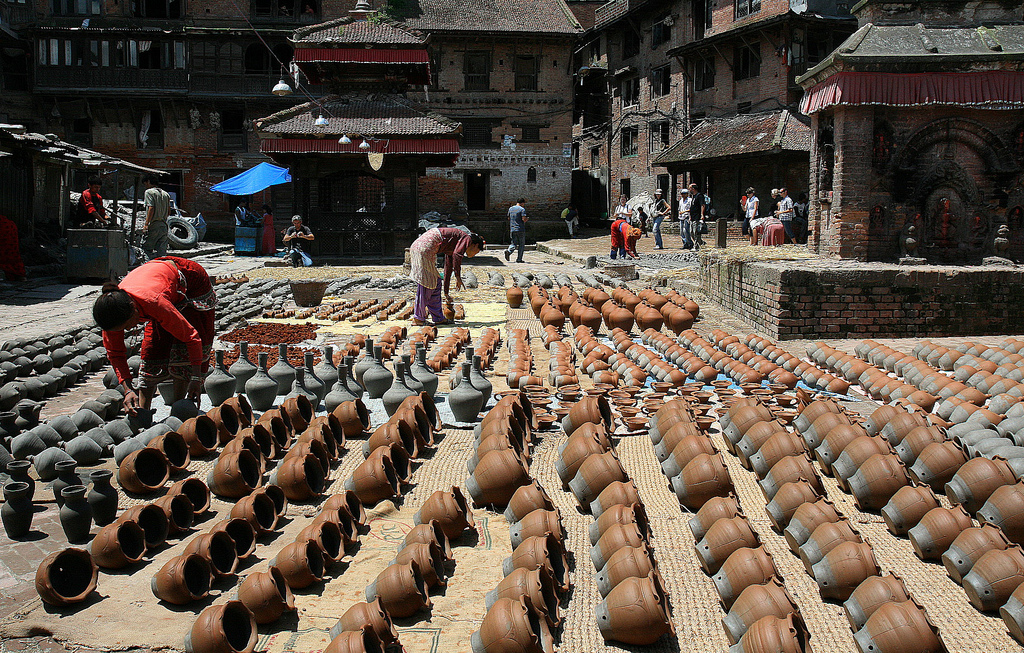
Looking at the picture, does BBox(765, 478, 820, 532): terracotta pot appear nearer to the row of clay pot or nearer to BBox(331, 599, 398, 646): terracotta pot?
the row of clay pot

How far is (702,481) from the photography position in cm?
479

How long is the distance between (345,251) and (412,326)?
9.79m

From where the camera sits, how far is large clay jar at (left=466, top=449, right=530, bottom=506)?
477 cm

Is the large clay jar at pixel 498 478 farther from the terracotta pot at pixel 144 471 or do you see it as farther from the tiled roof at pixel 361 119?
the tiled roof at pixel 361 119

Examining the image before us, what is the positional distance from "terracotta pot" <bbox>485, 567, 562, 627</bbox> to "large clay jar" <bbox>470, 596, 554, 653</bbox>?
70 mm

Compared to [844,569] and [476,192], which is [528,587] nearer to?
[844,569]

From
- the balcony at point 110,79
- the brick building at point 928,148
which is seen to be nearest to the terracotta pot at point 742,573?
the brick building at point 928,148

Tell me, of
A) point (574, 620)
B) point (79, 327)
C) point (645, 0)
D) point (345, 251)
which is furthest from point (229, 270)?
point (645, 0)

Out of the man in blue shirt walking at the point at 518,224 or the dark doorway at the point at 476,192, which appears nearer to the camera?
the man in blue shirt walking at the point at 518,224

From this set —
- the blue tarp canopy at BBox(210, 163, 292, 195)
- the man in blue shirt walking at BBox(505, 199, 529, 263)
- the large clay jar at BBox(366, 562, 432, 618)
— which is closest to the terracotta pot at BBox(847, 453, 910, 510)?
the large clay jar at BBox(366, 562, 432, 618)

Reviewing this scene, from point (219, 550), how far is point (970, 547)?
3704 millimetres

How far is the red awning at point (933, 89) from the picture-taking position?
11164 millimetres

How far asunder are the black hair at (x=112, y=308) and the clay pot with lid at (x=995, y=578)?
4910 mm

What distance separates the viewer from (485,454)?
4.93m
